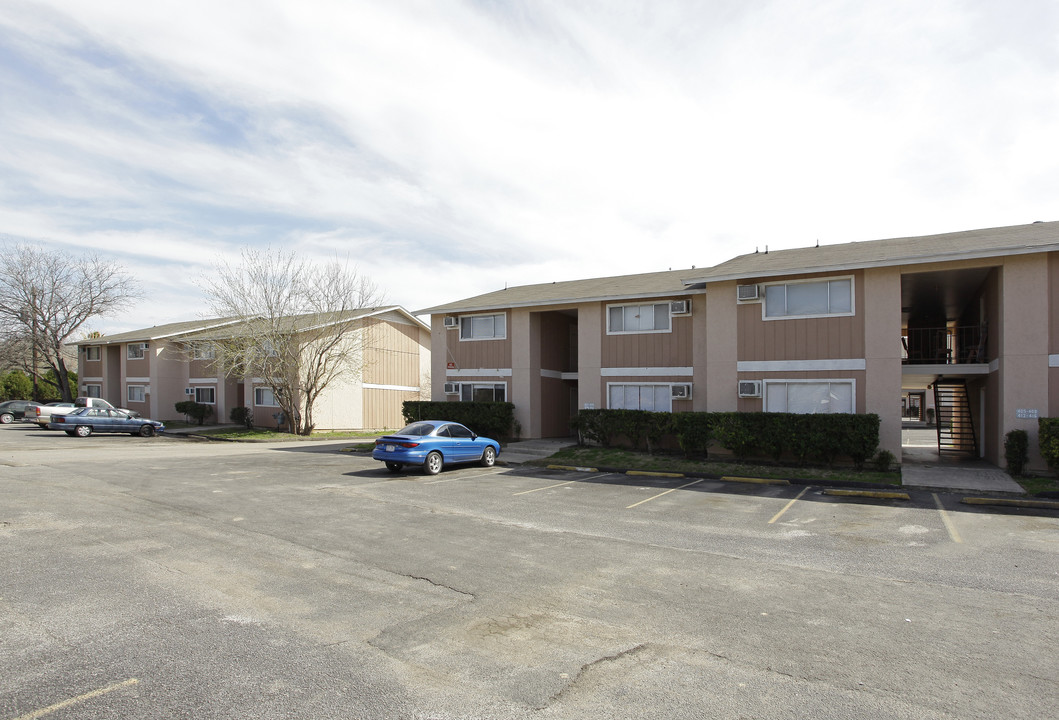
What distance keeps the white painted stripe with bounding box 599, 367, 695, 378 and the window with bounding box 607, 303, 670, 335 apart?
4.54 ft

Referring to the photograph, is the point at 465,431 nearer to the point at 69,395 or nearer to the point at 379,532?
the point at 379,532

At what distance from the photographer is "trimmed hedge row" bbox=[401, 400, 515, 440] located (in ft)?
79.6

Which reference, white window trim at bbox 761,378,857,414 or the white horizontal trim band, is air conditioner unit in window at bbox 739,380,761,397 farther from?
the white horizontal trim band

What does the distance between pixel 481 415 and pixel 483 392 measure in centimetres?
169

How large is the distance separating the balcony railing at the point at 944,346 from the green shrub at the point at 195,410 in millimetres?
37290

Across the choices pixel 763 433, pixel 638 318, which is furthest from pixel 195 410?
pixel 763 433

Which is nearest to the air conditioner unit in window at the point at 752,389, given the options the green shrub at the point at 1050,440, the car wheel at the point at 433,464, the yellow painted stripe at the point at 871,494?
the yellow painted stripe at the point at 871,494

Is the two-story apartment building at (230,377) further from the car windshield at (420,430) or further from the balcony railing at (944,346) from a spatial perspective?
the balcony railing at (944,346)

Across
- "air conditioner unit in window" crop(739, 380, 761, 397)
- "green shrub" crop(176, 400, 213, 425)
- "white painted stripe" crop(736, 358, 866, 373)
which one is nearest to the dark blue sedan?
"green shrub" crop(176, 400, 213, 425)

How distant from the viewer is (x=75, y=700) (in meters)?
4.32

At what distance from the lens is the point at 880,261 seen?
1700 centimetres

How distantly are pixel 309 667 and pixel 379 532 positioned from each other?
5.01 metres

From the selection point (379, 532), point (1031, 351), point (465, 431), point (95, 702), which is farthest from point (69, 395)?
point (1031, 351)

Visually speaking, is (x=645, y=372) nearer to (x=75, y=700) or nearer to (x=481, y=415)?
(x=481, y=415)
